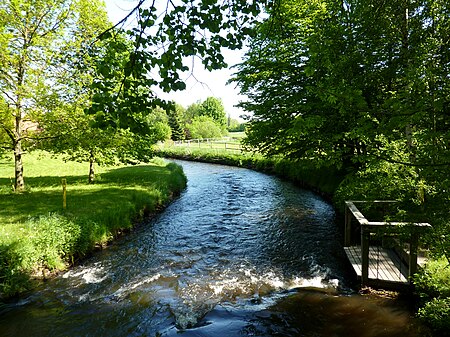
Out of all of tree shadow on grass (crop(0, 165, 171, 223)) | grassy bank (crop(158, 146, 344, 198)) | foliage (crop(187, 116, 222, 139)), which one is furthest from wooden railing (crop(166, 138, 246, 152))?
tree shadow on grass (crop(0, 165, 171, 223))

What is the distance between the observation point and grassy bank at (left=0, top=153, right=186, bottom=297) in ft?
22.3

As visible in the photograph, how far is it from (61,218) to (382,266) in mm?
8417

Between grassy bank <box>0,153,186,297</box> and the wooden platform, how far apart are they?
717cm

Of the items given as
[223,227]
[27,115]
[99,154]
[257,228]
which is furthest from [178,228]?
[27,115]

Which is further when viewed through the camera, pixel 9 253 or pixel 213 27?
pixel 9 253

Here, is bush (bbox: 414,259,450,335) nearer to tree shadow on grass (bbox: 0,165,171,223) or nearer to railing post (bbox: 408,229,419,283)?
railing post (bbox: 408,229,419,283)

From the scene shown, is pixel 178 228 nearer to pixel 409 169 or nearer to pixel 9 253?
pixel 9 253

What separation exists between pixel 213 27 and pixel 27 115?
10.9 metres

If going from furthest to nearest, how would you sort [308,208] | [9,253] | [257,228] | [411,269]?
[308,208], [257,228], [9,253], [411,269]

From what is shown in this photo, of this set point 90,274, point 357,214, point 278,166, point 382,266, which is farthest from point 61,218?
point 278,166

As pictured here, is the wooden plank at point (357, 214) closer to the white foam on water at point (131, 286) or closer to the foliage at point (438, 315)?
the foliage at point (438, 315)

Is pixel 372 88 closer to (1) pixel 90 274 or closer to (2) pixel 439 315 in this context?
(2) pixel 439 315

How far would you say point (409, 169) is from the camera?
251 inches

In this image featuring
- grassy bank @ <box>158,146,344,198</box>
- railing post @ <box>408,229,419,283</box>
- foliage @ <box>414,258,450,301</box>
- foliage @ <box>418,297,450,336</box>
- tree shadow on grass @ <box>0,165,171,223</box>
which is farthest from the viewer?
grassy bank @ <box>158,146,344,198</box>
